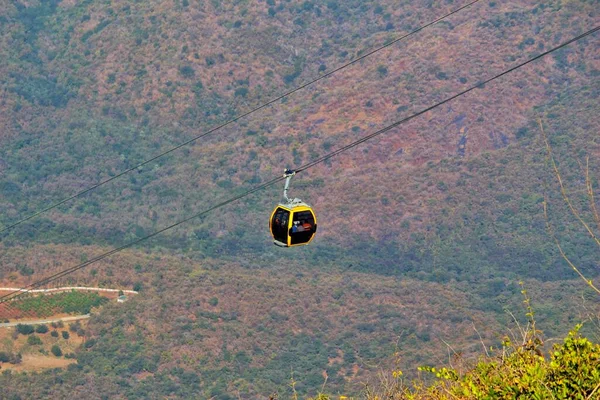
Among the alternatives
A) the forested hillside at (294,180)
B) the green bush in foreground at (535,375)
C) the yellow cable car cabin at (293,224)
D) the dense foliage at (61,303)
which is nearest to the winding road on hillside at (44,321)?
the dense foliage at (61,303)

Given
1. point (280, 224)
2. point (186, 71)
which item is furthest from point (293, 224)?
point (186, 71)

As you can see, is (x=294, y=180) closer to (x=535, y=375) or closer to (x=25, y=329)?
(x=25, y=329)

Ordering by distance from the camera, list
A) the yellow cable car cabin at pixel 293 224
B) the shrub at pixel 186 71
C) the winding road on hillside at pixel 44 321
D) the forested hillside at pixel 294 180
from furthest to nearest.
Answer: the shrub at pixel 186 71, the winding road on hillside at pixel 44 321, the forested hillside at pixel 294 180, the yellow cable car cabin at pixel 293 224

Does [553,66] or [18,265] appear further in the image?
[553,66]

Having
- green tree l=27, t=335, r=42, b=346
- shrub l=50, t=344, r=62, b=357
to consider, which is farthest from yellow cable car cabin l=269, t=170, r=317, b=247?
green tree l=27, t=335, r=42, b=346

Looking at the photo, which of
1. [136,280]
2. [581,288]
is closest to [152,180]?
[136,280]

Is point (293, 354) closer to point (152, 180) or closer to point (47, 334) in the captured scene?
point (47, 334)

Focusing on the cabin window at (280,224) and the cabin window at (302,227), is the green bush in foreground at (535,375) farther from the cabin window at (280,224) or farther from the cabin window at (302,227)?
→ the cabin window at (280,224)
